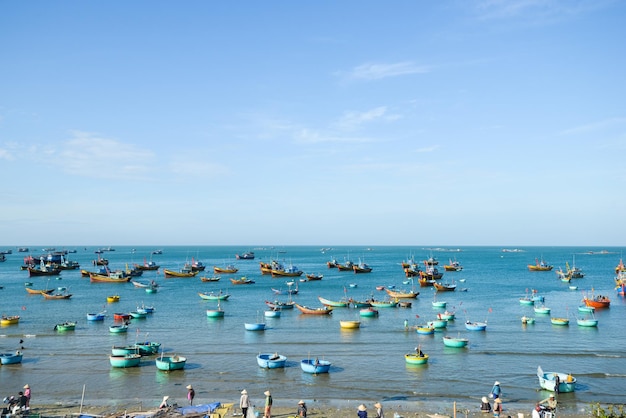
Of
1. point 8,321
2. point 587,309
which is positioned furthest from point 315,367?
point 587,309

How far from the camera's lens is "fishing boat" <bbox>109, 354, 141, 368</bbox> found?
1620 inches

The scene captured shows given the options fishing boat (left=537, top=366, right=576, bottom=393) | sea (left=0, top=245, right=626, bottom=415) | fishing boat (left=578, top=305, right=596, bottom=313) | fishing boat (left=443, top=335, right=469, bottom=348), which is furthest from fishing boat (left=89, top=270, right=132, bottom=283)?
fishing boat (left=537, top=366, right=576, bottom=393)

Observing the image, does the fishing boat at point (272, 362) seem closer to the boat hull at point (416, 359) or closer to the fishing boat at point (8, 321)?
the boat hull at point (416, 359)

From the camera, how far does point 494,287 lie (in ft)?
358

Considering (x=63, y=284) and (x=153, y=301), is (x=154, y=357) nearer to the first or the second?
(x=153, y=301)

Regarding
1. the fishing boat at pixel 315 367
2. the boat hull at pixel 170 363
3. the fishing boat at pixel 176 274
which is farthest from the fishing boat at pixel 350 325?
the fishing boat at pixel 176 274

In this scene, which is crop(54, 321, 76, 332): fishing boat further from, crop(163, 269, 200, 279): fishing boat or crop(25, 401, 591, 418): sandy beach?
crop(163, 269, 200, 279): fishing boat

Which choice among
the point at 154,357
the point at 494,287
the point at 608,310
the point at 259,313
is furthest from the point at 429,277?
the point at 154,357

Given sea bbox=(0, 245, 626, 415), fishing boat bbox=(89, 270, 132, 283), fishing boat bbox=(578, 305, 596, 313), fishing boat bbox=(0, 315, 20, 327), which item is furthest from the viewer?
fishing boat bbox=(89, 270, 132, 283)

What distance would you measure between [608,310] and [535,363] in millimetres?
37991

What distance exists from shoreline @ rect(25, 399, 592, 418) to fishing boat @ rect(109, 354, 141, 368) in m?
8.44

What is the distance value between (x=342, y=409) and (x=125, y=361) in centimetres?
1963

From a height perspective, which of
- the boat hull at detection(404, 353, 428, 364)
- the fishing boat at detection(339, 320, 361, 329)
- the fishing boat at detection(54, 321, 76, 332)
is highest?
the boat hull at detection(404, 353, 428, 364)

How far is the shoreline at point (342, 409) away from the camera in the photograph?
97.1ft
